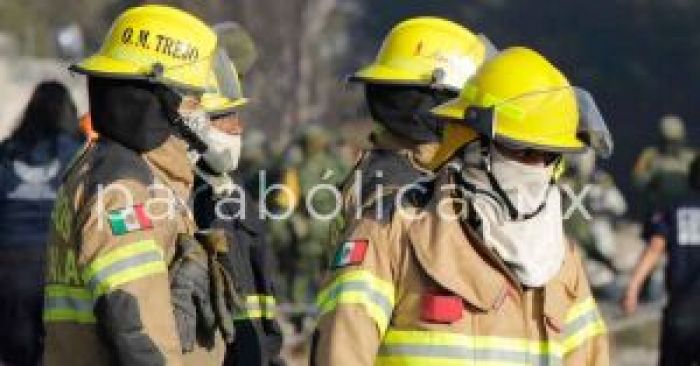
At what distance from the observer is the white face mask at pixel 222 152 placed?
7.73m

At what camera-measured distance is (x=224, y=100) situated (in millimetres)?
7656

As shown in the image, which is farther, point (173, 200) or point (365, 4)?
point (365, 4)

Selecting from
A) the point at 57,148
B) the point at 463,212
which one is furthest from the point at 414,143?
the point at 57,148

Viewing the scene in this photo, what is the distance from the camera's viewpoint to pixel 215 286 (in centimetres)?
676

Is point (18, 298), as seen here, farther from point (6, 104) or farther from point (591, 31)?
point (591, 31)

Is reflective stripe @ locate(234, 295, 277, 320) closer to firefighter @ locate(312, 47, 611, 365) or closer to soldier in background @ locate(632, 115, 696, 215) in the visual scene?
firefighter @ locate(312, 47, 611, 365)

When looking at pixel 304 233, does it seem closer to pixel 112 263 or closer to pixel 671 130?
pixel 671 130

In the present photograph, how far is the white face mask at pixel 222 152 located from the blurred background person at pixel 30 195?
2715 millimetres

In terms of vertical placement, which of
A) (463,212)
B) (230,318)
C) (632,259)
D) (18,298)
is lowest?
(632,259)

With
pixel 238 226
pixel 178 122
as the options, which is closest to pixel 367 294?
pixel 178 122

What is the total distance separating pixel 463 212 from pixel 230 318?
4.24 feet

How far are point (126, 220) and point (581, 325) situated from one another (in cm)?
129

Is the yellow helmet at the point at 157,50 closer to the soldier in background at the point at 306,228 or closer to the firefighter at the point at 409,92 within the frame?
the firefighter at the point at 409,92

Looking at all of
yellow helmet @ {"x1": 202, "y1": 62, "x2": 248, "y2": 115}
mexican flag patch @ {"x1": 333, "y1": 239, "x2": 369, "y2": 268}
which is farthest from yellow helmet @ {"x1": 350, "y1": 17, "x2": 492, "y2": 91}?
mexican flag patch @ {"x1": 333, "y1": 239, "x2": 369, "y2": 268}
